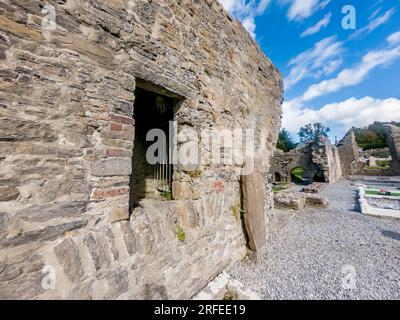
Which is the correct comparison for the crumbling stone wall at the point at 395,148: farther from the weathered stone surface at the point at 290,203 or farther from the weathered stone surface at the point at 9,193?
the weathered stone surface at the point at 9,193

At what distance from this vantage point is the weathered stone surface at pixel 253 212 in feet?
11.0

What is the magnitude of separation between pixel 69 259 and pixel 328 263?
3.61 meters

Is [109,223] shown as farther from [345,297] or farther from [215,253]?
[345,297]

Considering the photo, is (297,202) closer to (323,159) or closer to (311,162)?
(323,159)

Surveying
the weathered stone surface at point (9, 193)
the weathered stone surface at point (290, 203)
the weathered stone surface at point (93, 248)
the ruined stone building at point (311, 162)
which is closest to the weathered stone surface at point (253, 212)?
the weathered stone surface at point (93, 248)

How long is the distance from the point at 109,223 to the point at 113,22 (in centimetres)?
182

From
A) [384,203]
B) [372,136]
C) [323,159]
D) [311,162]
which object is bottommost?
[384,203]

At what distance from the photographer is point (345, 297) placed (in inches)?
92.1

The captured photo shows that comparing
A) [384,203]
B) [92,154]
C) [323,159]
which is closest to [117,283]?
[92,154]

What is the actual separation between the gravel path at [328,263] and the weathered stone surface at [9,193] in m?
2.76

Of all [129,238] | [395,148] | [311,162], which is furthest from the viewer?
[395,148]

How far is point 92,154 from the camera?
1574 millimetres

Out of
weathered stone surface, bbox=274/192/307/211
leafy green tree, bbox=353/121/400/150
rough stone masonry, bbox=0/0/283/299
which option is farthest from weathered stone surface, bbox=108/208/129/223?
leafy green tree, bbox=353/121/400/150

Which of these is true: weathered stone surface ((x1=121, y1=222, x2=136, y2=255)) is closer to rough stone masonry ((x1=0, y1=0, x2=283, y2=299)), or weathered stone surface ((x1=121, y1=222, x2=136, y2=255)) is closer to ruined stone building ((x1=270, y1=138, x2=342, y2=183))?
rough stone masonry ((x1=0, y1=0, x2=283, y2=299))
